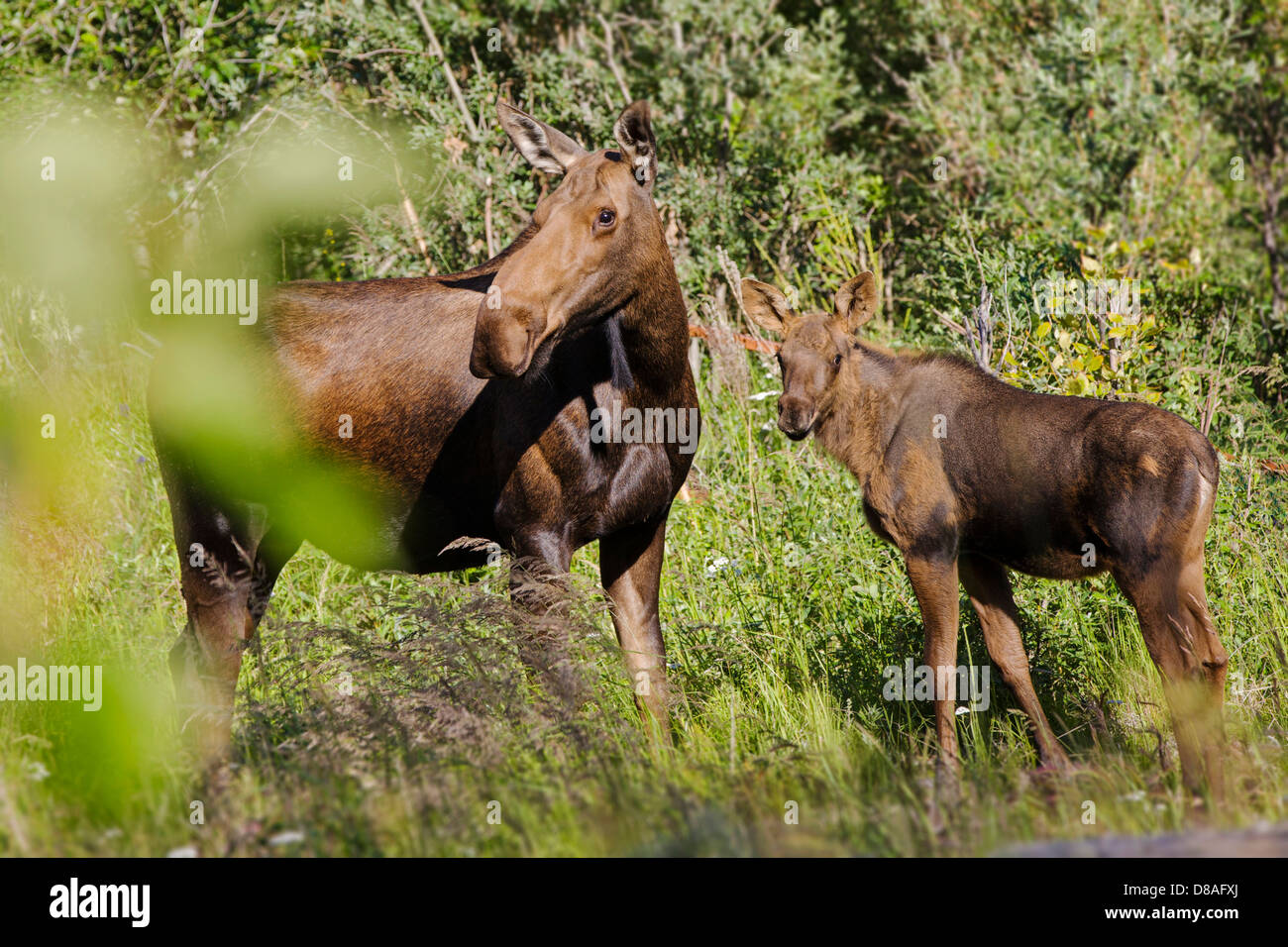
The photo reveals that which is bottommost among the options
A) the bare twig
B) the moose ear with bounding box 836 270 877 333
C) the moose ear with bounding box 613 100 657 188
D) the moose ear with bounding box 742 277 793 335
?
the moose ear with bounding box 836 270 877 333

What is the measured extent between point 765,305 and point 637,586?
154 centimetres

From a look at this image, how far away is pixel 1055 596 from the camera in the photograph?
647cm

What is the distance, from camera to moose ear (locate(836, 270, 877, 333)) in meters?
5.72

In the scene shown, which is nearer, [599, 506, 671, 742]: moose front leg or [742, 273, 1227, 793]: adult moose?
[742, 273, 1227, 793]: adult moose

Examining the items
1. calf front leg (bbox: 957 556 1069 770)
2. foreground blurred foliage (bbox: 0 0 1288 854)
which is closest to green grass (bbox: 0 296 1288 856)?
foreground blurred foliage (bbox: 0 0 1288 854)

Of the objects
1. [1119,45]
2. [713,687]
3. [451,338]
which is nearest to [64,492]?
[451,338]

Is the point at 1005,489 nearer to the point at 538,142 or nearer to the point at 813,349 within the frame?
the point at 813,349

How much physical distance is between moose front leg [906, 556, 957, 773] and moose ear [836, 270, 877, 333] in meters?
1.20

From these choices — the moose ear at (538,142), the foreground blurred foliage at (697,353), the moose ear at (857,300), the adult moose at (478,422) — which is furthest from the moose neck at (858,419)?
the moose ear at (538,142)

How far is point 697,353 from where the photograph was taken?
919 centimetres

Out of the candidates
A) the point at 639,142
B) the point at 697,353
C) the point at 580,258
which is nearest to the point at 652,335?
the point at 580,258

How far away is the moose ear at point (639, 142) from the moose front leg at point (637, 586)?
1449mm

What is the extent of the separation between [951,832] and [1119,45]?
1009 cm

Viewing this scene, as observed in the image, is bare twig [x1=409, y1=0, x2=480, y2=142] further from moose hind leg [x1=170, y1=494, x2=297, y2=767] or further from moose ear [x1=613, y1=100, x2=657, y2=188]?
moose ear [x1=613, y1=100, x2=657, y2=188]
